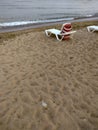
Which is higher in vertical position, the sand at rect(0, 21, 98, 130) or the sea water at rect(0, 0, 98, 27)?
the sand at rect(0, 21, 98, 130)

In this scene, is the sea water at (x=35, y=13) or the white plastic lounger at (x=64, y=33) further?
the sea water at (x=35, y=13)

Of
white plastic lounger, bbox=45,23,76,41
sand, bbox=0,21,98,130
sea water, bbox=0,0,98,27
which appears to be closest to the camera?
sand, bbox=0,21,98,130

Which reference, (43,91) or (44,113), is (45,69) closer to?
(43,91)

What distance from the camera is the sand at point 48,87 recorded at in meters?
4.29

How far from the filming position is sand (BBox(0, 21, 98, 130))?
4293 mm

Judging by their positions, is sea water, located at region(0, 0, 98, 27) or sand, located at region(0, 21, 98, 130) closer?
sand, located at region(0, 21, 98, 130)

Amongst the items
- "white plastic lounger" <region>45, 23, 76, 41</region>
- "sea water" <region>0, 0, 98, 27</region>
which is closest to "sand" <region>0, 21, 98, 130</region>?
"white plastic lounger" <region>45, 23, 76, 41</region>

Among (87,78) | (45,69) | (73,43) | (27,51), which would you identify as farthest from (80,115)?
Answer: (73,43)

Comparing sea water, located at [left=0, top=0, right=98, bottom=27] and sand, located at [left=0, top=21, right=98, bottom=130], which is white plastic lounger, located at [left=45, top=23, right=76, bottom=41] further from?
sea water, located at [left=0, top=0, right=98, bottom=27]

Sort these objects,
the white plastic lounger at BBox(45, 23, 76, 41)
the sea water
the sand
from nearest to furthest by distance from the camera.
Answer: the sand < the white plastic lounger at BBox(45, 23, 76, 41) < the sea water

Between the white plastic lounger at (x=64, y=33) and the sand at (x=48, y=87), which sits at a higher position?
the sand at (x=48, y=87)

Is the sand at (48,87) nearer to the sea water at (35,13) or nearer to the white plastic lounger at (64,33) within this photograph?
the white plastic lounger at (64,33)

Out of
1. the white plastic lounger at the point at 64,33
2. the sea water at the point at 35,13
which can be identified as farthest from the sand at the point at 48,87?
the sea water at the point at 35,13

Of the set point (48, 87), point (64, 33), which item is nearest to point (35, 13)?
point (64, 33)
